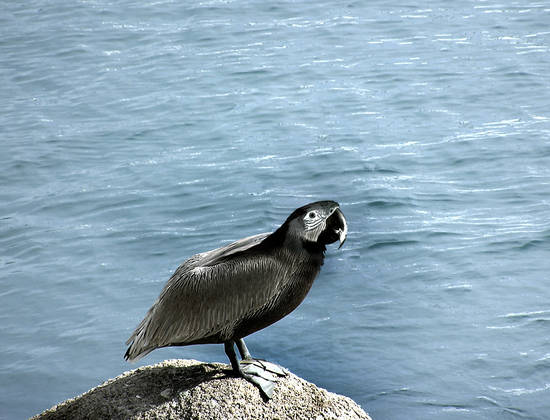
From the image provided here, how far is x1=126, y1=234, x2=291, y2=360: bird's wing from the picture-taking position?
4.01 metres

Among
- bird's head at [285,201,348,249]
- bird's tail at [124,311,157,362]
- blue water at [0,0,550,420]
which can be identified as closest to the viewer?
bird's head at [285,201,348,249]

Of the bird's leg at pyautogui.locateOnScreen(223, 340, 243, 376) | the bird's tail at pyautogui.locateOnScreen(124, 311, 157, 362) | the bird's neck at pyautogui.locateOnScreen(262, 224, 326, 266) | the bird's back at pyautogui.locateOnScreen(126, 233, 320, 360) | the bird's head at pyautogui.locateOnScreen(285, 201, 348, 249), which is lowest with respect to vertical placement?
the bird's leg at pyautogui.locateOnScreen(223, 340, 243, 376)

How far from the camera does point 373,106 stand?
1277 cm

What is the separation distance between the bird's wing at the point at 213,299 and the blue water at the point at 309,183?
2.66 m

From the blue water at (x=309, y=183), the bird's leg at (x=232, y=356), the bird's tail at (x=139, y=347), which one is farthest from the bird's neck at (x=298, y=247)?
the blue water at (x=309, y=183)

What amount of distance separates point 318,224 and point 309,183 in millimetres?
6343

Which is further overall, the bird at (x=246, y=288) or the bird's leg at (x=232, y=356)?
the bird's leg at (x=232, y=356)

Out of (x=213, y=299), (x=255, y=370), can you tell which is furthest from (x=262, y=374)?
(x=213, y=299)

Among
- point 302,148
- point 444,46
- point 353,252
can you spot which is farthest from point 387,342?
point 444,46

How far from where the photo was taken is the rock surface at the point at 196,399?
4012 mm

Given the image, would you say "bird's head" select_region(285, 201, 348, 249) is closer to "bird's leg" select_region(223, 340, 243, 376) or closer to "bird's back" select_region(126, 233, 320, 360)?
"bird's back" select_region(126, 233, 320, 360)

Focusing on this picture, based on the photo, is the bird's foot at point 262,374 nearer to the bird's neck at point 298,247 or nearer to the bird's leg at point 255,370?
the bird's leg at point 255,370

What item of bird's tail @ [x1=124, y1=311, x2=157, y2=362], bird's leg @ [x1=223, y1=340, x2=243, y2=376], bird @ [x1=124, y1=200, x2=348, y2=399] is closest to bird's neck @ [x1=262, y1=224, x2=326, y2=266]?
bird @ [x1=124, y1=200, x2=348, y2=399]

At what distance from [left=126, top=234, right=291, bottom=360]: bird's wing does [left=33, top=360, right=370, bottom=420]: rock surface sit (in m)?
0.21
